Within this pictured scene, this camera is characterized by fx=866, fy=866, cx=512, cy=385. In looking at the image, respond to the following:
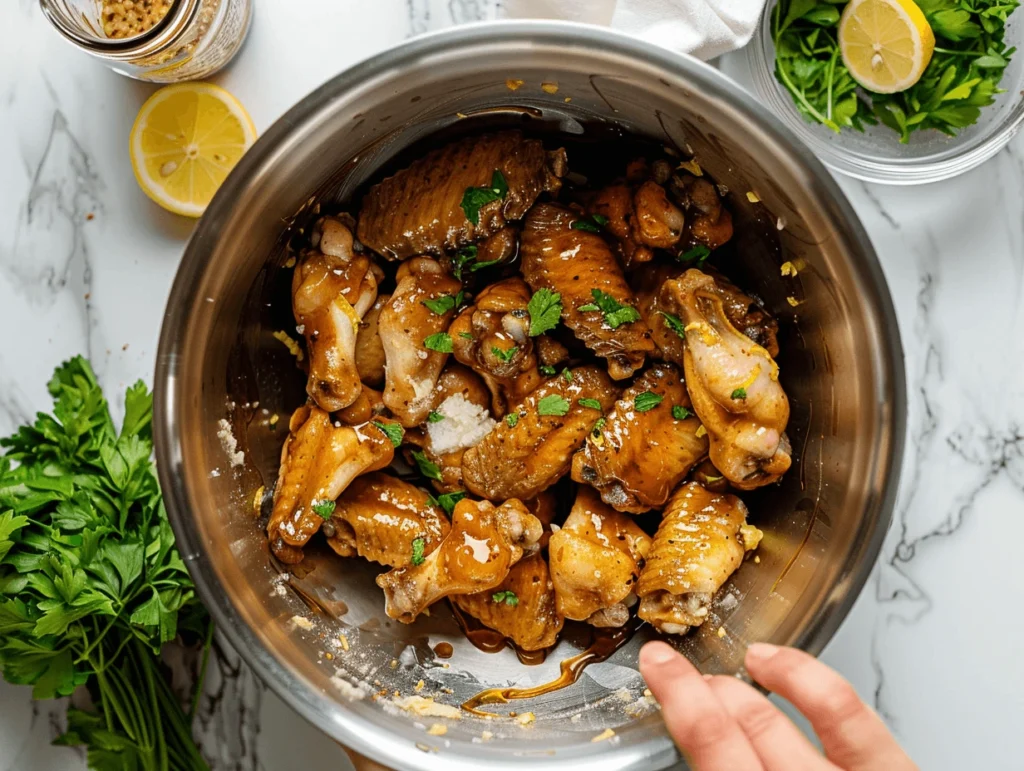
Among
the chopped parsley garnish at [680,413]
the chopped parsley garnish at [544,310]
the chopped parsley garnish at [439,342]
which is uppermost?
the chopped parsley garnish at [544,310]

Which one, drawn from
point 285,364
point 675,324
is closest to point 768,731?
point 675,324

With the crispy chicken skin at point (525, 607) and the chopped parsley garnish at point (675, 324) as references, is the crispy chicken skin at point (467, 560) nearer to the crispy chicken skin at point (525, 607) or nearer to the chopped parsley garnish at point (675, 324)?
the crispy chicken skin at point (525, 607)

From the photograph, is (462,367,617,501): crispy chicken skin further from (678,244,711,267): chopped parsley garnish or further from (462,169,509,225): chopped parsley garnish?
(462,169,509,225): chopped parsley garnish

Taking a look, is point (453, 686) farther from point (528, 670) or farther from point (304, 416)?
point (304, 416)

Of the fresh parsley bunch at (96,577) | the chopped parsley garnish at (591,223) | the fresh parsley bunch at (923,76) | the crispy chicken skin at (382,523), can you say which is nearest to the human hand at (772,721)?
the crispy chicken skin at (382,523)

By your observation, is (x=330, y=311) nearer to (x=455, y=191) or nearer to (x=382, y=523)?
(x=455, y=191)

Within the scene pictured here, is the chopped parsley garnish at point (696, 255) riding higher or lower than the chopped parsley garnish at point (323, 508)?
higher

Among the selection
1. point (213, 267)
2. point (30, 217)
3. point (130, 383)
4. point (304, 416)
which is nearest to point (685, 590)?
point (304, 416)
